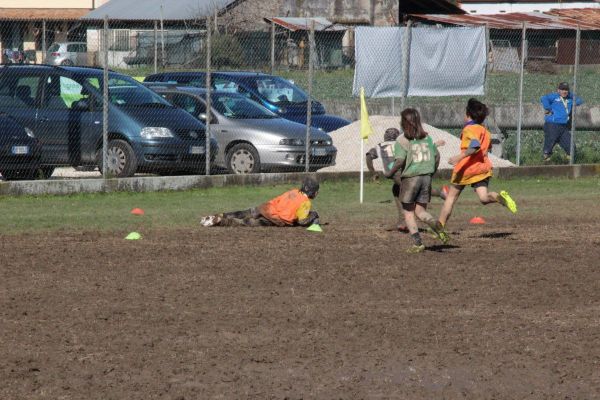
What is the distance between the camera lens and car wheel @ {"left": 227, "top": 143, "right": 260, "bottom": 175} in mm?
20828

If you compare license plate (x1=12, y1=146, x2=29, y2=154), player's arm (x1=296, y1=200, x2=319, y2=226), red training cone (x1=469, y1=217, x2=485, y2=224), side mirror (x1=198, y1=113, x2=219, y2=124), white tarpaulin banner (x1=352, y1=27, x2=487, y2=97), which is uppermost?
white tarpaulin banner (x1=352, y1=27, x2=487, y2=97)

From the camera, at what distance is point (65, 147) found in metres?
18.9

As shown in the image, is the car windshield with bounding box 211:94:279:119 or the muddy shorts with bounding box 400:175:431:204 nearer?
the muddy shorts with bounding box 400:175:431:204

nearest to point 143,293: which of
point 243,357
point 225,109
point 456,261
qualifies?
point 243,357

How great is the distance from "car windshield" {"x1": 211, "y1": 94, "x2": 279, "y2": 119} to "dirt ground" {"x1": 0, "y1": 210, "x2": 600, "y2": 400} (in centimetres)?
698

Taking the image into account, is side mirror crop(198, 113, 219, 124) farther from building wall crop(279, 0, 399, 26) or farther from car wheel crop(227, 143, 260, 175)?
building wall crop(279, 0, 399, 26)

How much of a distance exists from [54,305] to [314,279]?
2508 millimetres

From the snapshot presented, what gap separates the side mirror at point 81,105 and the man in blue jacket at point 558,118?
29.0 ft

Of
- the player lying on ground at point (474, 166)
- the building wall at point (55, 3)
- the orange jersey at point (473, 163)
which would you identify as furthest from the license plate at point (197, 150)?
the building wall at point (55, 3)

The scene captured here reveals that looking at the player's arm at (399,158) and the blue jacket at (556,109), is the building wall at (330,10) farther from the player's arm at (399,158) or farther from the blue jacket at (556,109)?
the player's arm at (399,158)

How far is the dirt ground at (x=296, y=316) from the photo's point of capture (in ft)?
25.4

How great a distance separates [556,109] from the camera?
23.4 m

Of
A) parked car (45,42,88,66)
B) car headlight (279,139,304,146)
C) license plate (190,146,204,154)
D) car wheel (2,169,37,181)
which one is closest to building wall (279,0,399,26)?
parked car (45,42,88,66)

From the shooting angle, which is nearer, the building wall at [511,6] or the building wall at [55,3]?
the building wall at [55,3]
